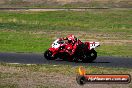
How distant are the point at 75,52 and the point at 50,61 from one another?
1843mm

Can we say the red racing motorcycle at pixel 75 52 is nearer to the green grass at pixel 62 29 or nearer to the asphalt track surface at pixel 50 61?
the asphalt track surface at pixel 50 61

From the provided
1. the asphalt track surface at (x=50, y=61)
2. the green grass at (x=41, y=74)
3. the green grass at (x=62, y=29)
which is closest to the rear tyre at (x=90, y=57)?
the asphalt track surface at (x=50, y=61)

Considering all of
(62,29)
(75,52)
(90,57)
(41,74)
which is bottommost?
(62,29)

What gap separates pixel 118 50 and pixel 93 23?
85.9ft

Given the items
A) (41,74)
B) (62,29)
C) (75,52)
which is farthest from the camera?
(62,29)

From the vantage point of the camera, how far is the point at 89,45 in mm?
27797

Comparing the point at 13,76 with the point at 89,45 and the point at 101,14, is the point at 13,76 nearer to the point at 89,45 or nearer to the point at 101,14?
the point at 89,45

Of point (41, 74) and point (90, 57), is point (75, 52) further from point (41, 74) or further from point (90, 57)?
point (41, 74)

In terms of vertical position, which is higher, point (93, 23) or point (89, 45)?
point (89, 45)

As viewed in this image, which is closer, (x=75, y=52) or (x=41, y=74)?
(x=41, y=74)

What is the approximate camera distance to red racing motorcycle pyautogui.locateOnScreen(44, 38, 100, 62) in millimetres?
27797

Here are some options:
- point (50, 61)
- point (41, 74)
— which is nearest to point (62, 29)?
point (50, 61)

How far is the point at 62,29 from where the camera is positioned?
5331 centimetres

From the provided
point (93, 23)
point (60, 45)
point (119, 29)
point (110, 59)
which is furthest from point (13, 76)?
point (93, 23)
